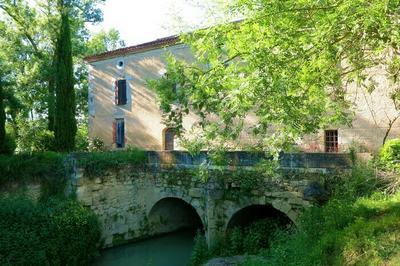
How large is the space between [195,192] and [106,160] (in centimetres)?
322

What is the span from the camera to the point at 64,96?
1612cm

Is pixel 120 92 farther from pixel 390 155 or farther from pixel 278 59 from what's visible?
pixel 278 59

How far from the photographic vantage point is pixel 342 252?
260 inches

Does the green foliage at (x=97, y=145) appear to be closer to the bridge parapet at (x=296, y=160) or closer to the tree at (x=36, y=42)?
the tree at (x=36, y=42)

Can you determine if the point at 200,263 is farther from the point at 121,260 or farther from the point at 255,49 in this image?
the point at 255,49

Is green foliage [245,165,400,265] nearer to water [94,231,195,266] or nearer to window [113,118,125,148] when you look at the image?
water [94,231,195,266]

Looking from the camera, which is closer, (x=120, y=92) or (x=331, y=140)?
(x=331, y=140)

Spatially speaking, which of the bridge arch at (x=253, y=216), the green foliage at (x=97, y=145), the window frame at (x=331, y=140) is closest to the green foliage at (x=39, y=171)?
the bridge arch at (x=253, y=216)

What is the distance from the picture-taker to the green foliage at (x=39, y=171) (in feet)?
38.3

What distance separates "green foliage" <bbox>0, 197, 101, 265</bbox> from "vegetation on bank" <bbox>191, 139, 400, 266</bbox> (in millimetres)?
4837

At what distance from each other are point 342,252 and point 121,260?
7.94 meters

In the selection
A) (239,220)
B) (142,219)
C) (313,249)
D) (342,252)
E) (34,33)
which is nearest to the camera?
(342,252)

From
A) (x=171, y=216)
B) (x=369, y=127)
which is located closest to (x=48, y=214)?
(x=171, y=216)

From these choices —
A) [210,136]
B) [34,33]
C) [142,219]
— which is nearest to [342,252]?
[210,136]
